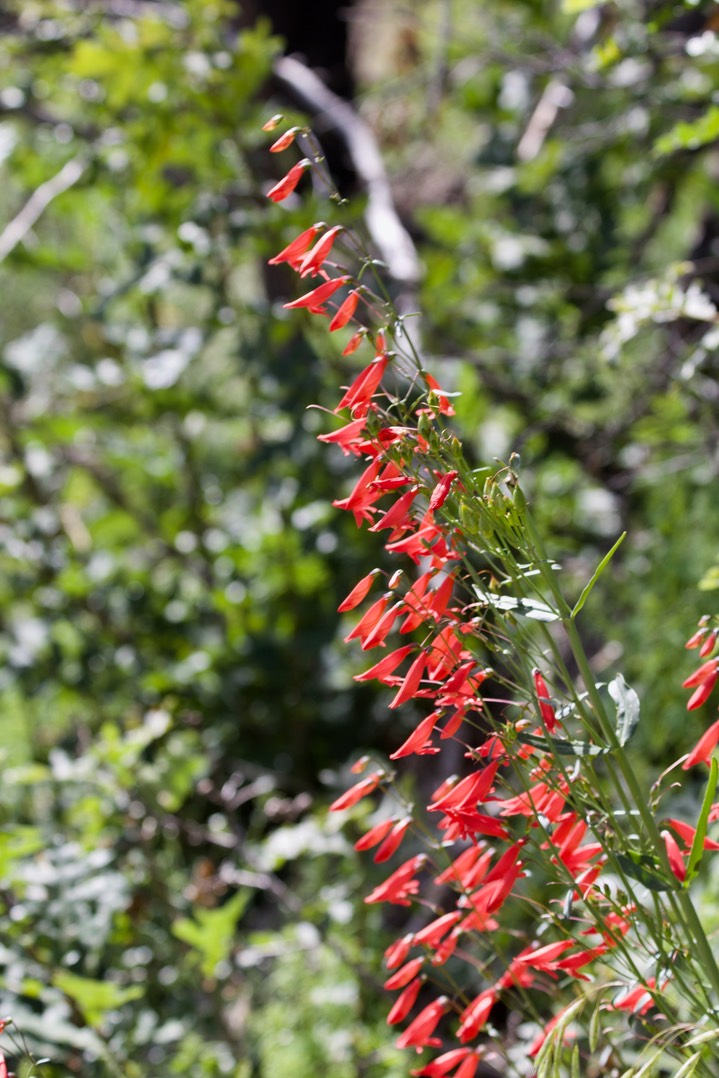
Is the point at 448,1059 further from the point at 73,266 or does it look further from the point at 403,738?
the point at 73,266

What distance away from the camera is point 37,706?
3486 millimetres

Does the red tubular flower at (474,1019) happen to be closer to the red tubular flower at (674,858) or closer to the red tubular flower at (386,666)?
the red tubular flower at (674,858)

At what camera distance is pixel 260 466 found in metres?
2.75

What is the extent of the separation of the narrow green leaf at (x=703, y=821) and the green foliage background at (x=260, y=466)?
3.33ft

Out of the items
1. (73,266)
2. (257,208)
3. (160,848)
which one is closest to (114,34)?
(257,208)

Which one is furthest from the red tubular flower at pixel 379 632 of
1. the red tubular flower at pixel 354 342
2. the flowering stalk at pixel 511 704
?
the red tubular flower at pixel 354 342

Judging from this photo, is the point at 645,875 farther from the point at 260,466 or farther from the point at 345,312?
the point at 260,466

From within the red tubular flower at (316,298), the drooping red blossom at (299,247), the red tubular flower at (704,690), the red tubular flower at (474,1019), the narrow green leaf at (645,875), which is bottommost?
the red tubular flower at (474,1019)

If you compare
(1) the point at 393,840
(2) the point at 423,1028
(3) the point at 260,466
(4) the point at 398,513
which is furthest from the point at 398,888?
(3) the point at 260,466

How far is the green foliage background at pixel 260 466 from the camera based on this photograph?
6.70ft

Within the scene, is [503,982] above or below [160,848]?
above

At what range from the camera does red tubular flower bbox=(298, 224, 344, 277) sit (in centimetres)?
97

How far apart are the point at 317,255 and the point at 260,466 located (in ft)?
5.87

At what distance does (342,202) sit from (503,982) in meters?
0.70
